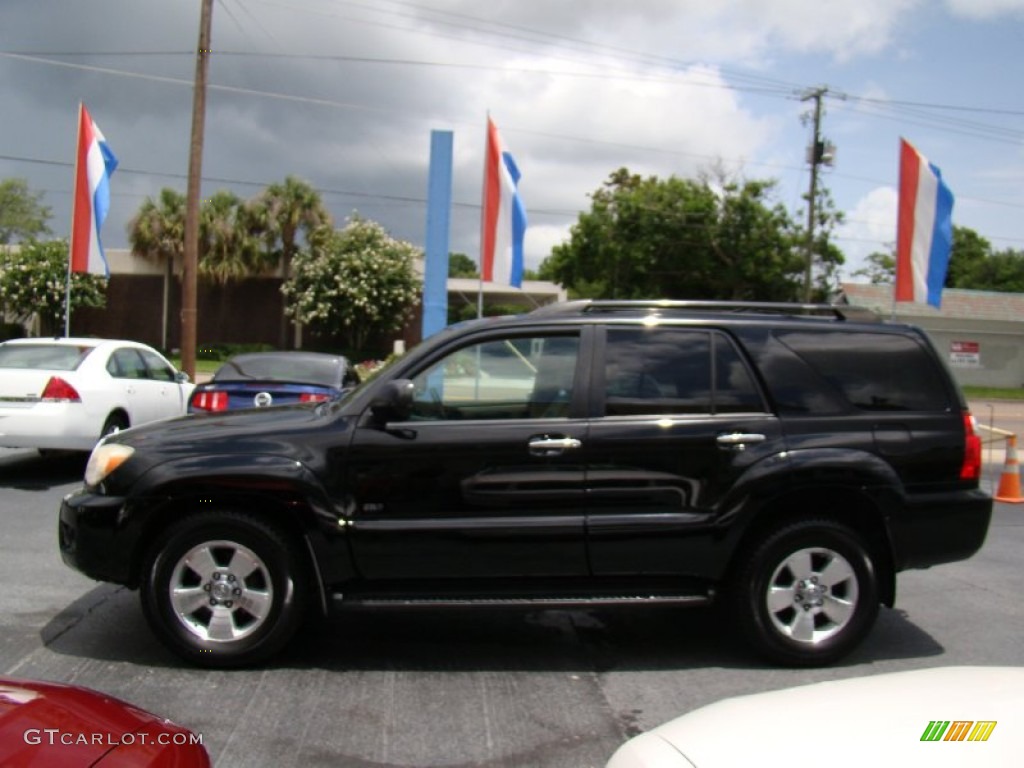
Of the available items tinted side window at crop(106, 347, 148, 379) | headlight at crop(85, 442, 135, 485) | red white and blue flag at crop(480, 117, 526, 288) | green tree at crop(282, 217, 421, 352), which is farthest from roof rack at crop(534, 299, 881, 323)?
green tree at crop(282, 217, 421, 352)

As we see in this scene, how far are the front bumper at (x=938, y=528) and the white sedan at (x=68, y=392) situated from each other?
27.0 feet

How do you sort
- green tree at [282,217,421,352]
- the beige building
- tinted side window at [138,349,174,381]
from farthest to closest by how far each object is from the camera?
the beige building, green tree at [282,217,421,352], tinted side window at [138,349,174,381]

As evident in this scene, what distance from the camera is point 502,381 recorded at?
5031 mm

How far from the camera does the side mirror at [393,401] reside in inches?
184

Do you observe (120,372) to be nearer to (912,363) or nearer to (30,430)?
(30,430)

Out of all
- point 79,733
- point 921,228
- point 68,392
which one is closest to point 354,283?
point 921,228

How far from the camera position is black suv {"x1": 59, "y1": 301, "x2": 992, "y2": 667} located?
468 cm

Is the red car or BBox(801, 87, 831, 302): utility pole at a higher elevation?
BBox(801, 87, 831, 302): utility pole

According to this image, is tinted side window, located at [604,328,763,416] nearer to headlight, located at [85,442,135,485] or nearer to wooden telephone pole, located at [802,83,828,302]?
headlight, located at [85,442,135,485]

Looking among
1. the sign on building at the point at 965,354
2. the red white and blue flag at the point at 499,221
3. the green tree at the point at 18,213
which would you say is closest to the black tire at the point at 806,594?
the red white and blue flag at the point at 499,221

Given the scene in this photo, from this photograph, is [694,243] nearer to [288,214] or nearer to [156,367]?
[288,214]

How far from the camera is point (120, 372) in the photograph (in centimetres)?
1088

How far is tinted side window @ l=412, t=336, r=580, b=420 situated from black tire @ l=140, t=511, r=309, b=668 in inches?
40.9

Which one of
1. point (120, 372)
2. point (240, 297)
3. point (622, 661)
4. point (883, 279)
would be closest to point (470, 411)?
point (622, 661)
